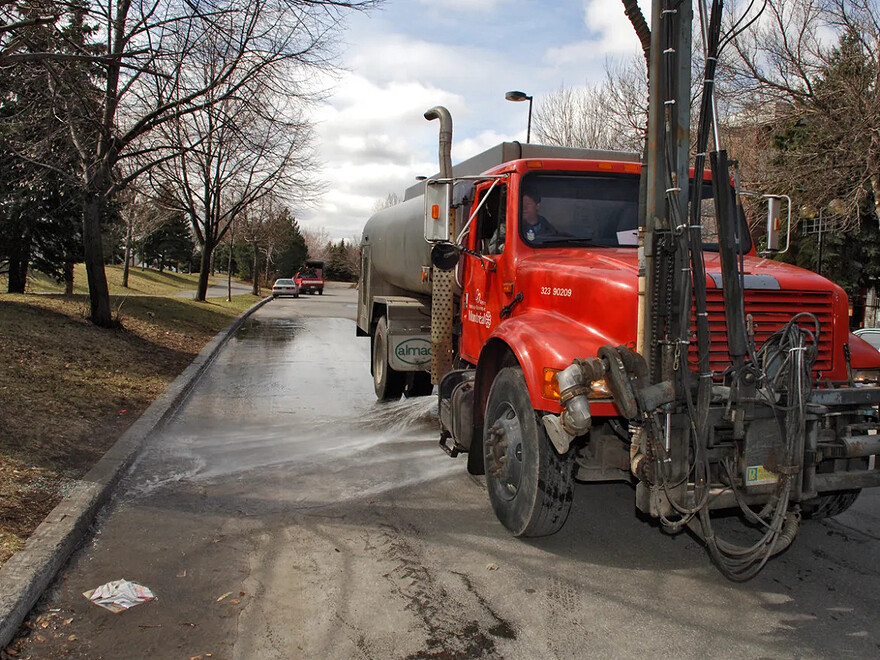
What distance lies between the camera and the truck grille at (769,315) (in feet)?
13.6

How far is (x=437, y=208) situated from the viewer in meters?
5.55

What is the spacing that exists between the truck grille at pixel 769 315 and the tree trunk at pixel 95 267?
1264cm

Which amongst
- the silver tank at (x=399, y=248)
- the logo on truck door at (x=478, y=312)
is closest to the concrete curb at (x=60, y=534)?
the logo on truck door at (x=478, y=312)

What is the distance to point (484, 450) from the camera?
5176mm

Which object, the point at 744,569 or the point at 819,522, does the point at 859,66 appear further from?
the point at 744,569

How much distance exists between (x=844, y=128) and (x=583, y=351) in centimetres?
1749

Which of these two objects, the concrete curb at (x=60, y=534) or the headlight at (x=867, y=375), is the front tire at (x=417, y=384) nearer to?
the concrete curb at (x=60, y=534)

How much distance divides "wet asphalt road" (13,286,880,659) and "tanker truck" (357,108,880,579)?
0.33 m

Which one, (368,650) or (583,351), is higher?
(583,351)

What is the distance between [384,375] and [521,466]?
5.43 m

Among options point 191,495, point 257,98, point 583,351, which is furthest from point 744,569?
point 257,98

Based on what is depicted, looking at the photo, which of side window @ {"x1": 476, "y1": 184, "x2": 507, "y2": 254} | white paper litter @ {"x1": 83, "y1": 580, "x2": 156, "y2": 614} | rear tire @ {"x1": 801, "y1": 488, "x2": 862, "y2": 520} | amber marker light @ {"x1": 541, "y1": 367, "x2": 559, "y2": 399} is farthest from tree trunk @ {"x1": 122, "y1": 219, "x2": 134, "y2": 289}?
rear tire @ {"x1": 801, "y1": 488, "x2": 862, "y2": 520}

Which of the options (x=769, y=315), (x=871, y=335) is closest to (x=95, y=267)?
(x=769, y=315)

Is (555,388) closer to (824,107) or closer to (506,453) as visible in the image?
(506,453)
